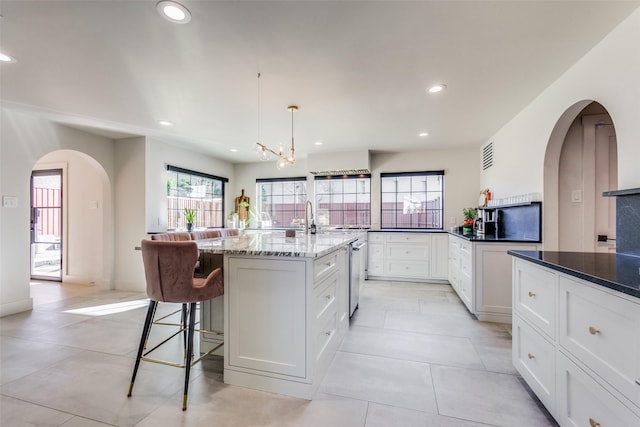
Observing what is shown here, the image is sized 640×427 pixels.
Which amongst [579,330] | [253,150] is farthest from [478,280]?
[253,150]

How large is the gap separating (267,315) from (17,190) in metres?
3.86

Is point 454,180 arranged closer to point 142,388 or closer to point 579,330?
point 579,330

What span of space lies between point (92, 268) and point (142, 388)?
3912 mm

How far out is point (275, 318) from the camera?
1825mm

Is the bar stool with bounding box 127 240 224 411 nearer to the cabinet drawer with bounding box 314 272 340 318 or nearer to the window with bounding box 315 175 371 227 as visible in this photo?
the cabinet drawer with bounding box 314 272 340 318

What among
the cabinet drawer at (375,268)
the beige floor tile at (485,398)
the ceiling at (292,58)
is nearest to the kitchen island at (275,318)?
the beige floor tile at (485,398)

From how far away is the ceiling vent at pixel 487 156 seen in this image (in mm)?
4344

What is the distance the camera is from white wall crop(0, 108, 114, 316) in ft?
10.8

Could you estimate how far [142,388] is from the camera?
1.88m

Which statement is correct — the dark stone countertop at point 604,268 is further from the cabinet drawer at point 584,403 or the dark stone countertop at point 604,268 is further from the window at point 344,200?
the window at point 344,200

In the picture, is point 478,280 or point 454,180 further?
point 454,180

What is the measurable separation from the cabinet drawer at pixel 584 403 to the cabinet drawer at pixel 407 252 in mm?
3483

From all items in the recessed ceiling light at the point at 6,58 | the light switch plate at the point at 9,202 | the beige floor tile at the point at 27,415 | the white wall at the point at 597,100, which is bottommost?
the beige floor tile at the point at 27,415

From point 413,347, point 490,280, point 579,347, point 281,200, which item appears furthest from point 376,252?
point 579,347
